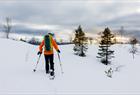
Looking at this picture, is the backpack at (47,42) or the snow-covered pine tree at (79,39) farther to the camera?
the snow-covered pine tree at (79,39)

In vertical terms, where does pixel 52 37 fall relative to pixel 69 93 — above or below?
above

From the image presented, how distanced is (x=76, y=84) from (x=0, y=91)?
3.31 m

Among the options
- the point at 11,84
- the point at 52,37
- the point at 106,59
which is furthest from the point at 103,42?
the point at 11,84

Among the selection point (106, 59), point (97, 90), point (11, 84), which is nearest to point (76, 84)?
point (97, 90)

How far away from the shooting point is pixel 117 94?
9.98 meters

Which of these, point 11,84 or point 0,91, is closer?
point 0,91

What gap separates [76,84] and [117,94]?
1.90 meters

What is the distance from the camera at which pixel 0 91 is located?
921 centimetres

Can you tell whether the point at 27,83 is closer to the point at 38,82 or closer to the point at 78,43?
the point at 38,82

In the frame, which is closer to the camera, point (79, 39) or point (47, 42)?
point (47, 42)

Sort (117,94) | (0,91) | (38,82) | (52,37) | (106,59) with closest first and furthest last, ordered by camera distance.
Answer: (0,91), (117,94), (38,82), (52,37), (106,59)

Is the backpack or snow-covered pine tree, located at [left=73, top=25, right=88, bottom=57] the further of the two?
snow-covered pine tree, located at [left=73, top=25, right=88, bottom=57]

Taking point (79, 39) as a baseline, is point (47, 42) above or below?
below

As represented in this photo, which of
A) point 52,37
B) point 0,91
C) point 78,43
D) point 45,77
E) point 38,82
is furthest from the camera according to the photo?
point 78,43
